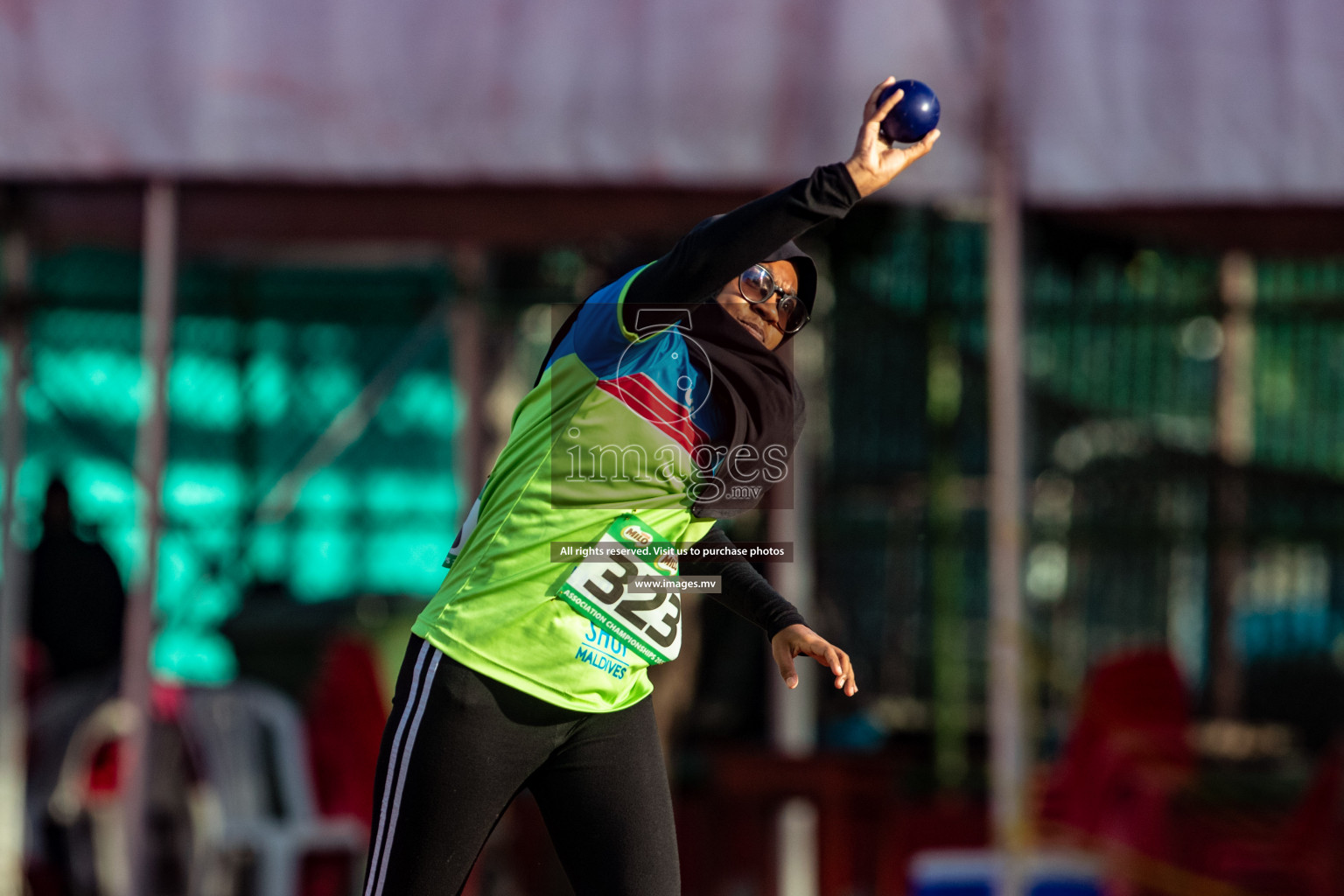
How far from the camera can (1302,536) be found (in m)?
6.38

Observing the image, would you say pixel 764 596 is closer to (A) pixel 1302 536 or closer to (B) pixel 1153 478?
(A) pixel 1302 536

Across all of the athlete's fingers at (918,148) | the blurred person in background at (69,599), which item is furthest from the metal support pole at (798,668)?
the athlete's fingers at (918,148)

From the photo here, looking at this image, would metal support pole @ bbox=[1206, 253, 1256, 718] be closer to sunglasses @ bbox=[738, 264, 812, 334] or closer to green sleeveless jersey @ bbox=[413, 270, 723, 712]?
sunglasses @ bbox=[738, 264, 812, 334]

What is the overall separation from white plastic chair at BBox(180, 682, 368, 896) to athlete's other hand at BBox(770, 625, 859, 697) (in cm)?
334

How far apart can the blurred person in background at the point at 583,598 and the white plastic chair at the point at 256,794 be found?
3201mm

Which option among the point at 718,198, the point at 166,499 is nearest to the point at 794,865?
the point at 718,198

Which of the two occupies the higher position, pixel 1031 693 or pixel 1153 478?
pixel 1153 478

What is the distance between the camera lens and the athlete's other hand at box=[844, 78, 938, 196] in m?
1.96

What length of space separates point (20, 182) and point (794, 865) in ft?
11.4

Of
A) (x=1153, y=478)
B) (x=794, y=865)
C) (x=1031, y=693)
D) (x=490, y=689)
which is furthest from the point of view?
(x=1153, y=478)

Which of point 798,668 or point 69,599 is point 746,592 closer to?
point 798,668

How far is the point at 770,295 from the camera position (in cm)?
221

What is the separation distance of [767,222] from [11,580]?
4143mm

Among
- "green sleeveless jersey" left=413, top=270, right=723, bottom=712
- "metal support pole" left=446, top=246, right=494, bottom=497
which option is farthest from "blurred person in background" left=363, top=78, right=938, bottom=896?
"metal support pole" left=446, top=246, right=494, bottom=497
